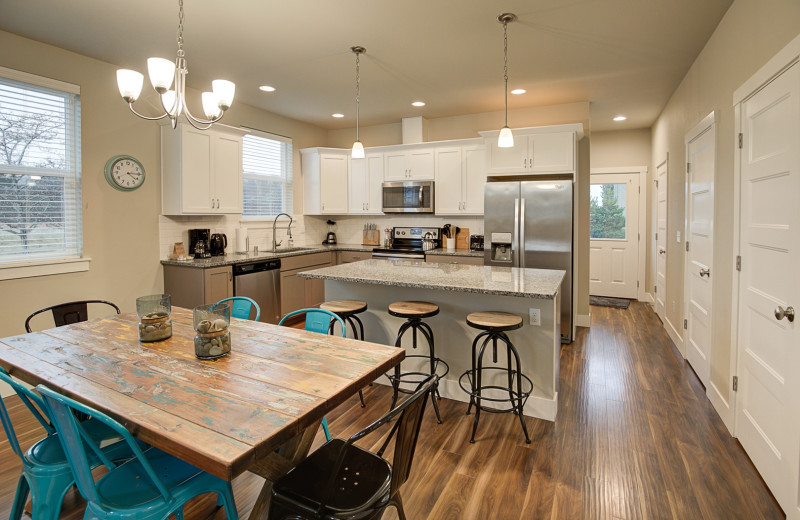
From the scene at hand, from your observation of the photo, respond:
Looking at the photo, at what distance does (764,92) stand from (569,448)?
Result: 2.19 meters

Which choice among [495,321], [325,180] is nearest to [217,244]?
[325,180]

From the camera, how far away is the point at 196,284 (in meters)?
4.12

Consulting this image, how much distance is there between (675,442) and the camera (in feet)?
8.49

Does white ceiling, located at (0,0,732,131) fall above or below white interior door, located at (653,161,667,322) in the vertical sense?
above

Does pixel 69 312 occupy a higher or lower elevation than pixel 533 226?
lower

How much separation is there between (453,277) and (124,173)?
3183 millimetres

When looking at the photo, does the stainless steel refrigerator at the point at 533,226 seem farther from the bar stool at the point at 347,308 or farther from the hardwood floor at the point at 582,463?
the bar stool at the point at 347,308

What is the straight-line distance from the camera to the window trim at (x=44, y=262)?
3199 millimetres

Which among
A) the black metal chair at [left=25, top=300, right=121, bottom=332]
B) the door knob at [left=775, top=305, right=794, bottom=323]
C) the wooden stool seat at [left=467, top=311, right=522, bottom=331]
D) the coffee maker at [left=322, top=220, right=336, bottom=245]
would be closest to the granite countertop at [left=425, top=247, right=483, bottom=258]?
the coffee maker at [left=322, top=220, right=336, bottom=245]

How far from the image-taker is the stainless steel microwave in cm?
564

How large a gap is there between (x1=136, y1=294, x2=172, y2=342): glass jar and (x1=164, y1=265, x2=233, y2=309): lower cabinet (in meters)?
2.07

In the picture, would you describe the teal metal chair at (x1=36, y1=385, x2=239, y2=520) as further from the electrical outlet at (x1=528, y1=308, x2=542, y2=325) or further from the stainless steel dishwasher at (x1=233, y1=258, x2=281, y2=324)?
the stainless steel dishwasher at (x1=233, y1=258, x2=281, y2=324)

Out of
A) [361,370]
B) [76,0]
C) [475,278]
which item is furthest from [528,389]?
[76,0]

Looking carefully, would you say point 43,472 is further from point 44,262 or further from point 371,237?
point 371,237
